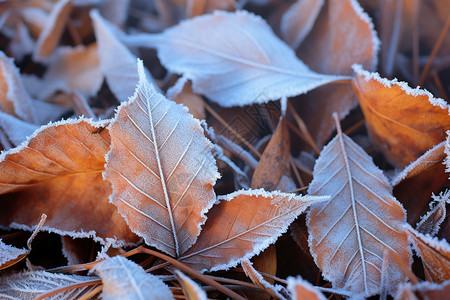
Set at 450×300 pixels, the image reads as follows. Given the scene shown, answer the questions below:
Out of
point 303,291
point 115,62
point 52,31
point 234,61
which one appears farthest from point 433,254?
point 52,31

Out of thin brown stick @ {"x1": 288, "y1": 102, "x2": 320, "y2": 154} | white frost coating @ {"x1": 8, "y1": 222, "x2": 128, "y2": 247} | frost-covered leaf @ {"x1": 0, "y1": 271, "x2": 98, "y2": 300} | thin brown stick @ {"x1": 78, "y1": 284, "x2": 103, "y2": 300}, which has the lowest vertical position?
frost-covered leaf @ {"x1": 0, "y1": 271, "x2": 98, "y2": 300}

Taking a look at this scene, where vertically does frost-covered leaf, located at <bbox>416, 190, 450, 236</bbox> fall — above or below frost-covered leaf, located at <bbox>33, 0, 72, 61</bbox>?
below

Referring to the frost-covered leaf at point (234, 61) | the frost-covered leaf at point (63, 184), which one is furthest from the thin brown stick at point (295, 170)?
the frost-covered leaf at point (63, 184)

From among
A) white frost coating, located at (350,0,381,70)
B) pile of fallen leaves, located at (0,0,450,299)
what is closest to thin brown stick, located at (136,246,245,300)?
pile of fallen leaves, located at (0,0,450,299)

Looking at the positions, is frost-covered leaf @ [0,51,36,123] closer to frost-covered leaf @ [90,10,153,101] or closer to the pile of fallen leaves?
the pile of fallen leaves

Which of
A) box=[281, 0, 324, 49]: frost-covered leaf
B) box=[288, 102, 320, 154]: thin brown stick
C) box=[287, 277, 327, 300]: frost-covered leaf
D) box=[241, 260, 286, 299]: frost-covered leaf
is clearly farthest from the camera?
box=[281, 0, 324, 49]: frost-covered leaf

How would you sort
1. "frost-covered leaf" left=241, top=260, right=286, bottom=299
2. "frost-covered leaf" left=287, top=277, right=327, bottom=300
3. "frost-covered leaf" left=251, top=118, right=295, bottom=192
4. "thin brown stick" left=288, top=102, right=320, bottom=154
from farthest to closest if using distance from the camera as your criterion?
1. "thin brown stick" left=288, top=102, right=320, bottom=154
2. "frost-covered leaf" left=251, top=118, right=295, bottom=192
3. "frost-covered leaf" left=241, top=260, right=286, bottom=299
4. "frost-covered leaf" left=287, top=277, right=327, bottom=300

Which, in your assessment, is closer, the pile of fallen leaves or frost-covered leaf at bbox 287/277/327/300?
frost-covered leaf at bbox 287/277/327/300

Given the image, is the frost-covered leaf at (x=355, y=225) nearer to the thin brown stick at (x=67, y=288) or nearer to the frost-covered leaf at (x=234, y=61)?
the frost-covered leaf at (x=234, y=61)
